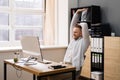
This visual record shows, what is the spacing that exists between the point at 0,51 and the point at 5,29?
1195 mm

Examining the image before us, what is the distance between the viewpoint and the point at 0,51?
4219mm

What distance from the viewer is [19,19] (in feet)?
18.0

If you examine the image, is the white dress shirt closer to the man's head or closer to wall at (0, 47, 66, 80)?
the man's head

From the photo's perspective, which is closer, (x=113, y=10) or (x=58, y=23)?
(x=113, y=10)

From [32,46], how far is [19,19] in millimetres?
2696

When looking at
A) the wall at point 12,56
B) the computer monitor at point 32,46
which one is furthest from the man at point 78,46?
the wall at point 12,56

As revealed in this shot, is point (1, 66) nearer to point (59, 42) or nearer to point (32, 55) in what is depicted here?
point (32, 55)

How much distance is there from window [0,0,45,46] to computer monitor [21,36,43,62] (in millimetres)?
2273

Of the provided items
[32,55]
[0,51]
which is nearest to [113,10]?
[32,55]

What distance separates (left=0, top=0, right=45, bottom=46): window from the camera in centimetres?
525

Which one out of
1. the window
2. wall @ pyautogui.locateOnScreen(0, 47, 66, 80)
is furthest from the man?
the window

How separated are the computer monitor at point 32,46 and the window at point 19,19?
2.27 meters

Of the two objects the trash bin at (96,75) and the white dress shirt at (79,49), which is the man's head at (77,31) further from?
the trash bin at (96,75)

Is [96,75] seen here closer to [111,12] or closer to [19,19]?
[111,12]
